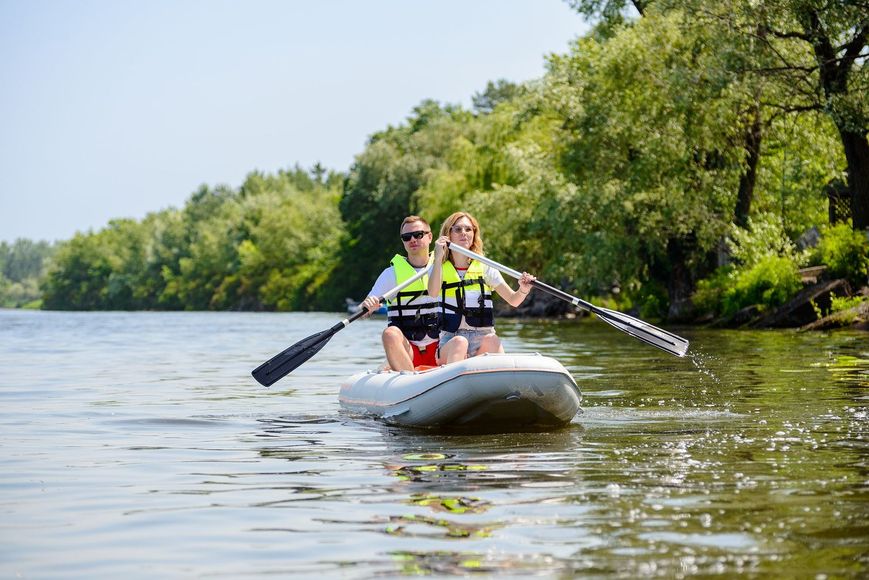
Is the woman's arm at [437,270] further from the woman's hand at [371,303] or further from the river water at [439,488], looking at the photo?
the river water at [439,488]

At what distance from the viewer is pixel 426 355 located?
33.1ft

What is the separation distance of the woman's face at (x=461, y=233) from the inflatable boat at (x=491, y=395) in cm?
106

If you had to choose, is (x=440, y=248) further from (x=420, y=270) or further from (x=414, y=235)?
(x=420, y=270)

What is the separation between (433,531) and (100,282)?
418ft

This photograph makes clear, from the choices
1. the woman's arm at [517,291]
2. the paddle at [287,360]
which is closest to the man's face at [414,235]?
the woman's arm at [517,291]

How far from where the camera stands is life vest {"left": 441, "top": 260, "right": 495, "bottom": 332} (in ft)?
31.5

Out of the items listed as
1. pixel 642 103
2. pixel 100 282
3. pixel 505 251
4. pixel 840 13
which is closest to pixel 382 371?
pixel 840 13

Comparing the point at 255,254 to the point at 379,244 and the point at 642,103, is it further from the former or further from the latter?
the point at 642,103

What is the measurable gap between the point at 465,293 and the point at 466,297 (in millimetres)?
35

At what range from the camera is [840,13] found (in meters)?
21.4

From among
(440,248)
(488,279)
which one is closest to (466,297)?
(488,279)

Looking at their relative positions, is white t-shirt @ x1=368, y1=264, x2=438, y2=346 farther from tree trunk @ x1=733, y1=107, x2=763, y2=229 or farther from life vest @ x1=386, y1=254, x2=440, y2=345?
tree trunk @ x1=733, y1=107, x2=763, y2=229

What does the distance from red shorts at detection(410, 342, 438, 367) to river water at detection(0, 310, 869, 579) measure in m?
0.76

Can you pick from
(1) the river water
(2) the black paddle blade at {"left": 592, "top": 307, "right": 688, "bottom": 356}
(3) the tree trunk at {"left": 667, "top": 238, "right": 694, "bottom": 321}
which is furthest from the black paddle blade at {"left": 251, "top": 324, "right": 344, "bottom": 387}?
(3) the tree trunk at {"left": 667, "top": 238, "right": 694, "bottom": 321}
